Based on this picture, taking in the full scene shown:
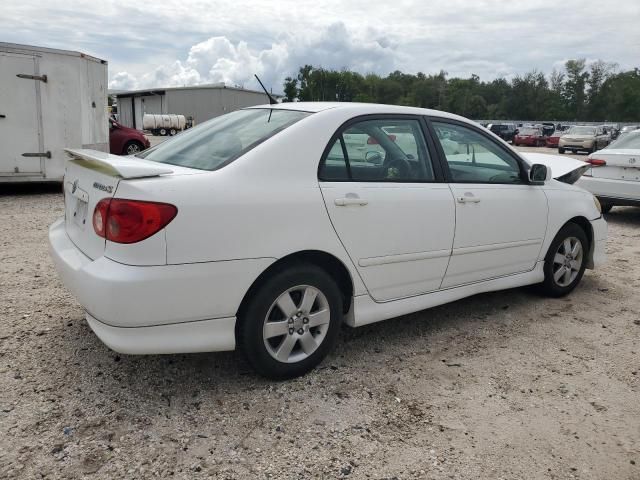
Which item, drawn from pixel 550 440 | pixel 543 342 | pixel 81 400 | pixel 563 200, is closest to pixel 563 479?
pixel 550 440

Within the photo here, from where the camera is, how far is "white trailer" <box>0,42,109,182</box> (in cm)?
898

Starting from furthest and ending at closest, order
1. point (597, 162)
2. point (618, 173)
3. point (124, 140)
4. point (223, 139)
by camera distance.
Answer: point (124, 140), point (597, 162), point (618, 173), point (223, 139)

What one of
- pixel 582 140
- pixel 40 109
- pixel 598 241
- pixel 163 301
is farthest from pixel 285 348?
pixel 582 140

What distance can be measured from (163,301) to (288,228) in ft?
2.45

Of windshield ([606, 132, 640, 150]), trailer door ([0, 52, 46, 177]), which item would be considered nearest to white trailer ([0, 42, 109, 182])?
trailer door ([0, 52, 46, 177])

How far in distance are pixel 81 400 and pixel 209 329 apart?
0.80 metres

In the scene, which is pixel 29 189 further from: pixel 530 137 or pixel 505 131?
pixel 505 131

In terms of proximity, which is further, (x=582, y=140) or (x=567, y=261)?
(x=582, y=140)

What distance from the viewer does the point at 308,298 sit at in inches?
122

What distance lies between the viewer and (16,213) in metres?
7.94

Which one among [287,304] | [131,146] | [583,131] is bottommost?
[287,304]

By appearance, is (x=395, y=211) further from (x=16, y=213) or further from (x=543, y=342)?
(x=16, y=213)

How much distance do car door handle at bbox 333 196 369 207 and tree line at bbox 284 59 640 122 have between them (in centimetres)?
7946

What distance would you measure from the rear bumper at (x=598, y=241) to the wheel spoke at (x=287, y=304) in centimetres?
322
